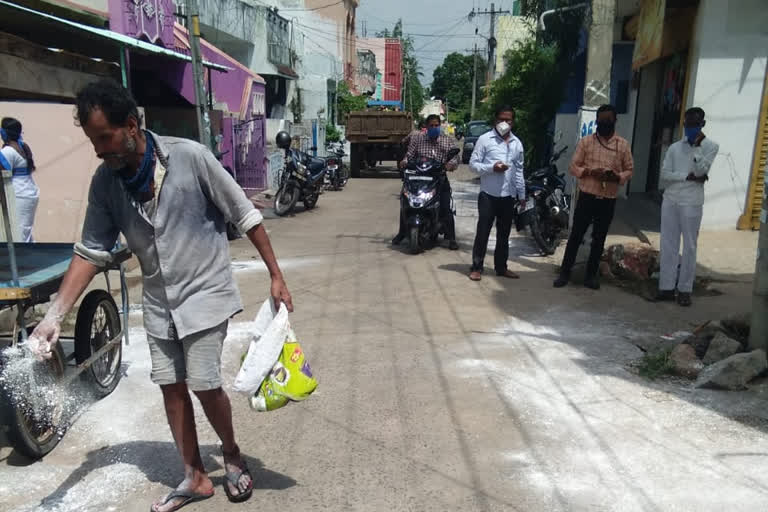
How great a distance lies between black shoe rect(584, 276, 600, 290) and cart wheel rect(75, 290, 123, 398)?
15.5 ft

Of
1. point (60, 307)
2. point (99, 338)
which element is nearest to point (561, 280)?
point (99, 338)

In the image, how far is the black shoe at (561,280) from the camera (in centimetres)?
693

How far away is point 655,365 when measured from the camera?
4.58 metres

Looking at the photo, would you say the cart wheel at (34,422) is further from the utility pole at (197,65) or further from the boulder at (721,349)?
the utility pole at (197,65)

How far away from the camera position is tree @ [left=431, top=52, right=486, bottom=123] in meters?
85.6

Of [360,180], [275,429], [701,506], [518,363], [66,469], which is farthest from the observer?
[360,180]

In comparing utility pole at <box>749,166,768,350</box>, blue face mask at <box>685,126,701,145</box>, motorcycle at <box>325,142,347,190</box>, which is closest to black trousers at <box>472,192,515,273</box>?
blue face mask at <box>685,126,701,145</box>

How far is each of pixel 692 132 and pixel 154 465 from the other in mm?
5459

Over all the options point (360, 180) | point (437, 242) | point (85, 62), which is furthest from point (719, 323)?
point (360, 180)

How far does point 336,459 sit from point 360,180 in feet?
56.3

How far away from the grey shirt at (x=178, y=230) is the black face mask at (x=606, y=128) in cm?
475

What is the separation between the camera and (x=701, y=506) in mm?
2963

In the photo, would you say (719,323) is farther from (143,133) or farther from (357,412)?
(143,133)

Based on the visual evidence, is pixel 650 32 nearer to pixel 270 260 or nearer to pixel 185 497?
pixel 270 260
